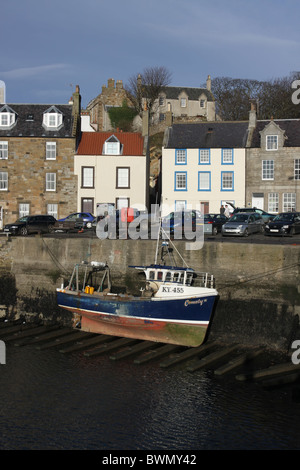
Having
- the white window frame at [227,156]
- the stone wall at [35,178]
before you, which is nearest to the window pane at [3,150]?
the stone wall at [35,178]

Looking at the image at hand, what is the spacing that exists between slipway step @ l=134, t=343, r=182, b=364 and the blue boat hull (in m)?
0.47

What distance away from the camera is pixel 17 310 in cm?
3081

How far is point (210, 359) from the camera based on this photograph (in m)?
22.2

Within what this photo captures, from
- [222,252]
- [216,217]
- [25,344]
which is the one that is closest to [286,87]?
[216,217]

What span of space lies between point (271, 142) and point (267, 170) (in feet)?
8.41

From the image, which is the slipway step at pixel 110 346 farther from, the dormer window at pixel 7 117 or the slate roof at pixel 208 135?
the dormer window at pixel 7 117

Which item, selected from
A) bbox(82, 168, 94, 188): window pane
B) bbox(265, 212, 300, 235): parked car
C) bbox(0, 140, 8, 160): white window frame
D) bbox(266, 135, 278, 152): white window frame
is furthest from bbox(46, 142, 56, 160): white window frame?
bbox(265, 212, 300, 235): parked car

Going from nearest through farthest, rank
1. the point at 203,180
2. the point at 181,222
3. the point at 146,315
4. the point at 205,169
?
the point at 146,315, the point at 181,222, the point at 205,169, the point at 203,180

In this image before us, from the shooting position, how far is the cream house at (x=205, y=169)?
4972 cm

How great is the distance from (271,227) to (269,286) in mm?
9383

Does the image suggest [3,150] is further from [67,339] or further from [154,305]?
[154,305]

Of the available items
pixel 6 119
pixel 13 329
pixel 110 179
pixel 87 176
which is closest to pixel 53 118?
pixel 6 119

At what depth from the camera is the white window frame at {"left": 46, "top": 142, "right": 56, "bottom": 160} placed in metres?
49.0
